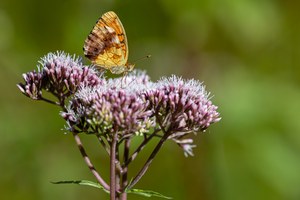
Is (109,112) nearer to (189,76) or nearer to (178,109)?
(178,109)

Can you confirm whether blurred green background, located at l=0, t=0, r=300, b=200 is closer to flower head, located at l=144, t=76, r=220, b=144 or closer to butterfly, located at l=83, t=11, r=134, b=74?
butterfly, located at l=83, t=11, r=134, b=74

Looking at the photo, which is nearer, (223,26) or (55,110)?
(223,26)

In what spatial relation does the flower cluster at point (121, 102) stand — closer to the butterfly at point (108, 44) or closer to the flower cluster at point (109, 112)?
the flower cluster at point (109, 112)

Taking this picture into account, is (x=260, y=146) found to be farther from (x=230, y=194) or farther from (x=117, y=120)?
(x=117, y=120)

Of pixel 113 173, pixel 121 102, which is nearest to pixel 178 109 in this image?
pixel 121 102

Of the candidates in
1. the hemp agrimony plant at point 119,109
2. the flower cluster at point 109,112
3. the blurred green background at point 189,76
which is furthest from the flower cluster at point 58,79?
the blurred green background at point 189,76

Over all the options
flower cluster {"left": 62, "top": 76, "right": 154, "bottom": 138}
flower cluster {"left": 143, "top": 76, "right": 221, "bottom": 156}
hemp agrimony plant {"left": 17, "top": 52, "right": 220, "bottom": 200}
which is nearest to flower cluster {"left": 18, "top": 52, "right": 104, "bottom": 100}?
hemp agrimony plant {"left": 17, "top": 52, "right": 220, "bottom": 200}

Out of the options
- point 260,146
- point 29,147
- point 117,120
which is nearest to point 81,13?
point 29,147
